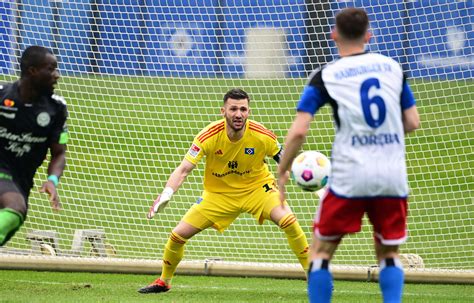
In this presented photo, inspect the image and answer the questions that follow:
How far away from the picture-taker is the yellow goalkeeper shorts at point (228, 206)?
8.73 meters

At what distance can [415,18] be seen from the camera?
10.8 metres

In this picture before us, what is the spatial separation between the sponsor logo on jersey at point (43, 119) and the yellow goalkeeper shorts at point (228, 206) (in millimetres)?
2307

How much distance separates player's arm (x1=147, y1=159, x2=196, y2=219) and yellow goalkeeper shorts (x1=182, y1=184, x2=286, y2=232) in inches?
16.5

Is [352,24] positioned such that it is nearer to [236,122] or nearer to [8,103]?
[8,103]

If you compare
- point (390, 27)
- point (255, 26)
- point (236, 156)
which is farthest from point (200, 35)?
point (236, 156)

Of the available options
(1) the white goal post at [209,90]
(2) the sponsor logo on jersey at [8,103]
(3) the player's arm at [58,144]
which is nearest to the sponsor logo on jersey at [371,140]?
(3) the player's arm at [58,144]

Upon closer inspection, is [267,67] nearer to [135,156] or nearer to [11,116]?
[135,156]

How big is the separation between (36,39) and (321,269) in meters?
6.68

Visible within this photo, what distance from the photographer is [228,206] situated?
884cm

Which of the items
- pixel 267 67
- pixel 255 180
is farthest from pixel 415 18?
pixel 255 180

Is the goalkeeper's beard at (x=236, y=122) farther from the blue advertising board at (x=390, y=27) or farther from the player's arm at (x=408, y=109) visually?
the player's arm at (x=408, y=109)

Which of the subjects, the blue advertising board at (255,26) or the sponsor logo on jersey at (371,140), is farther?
the blue advertising board at (255,26)

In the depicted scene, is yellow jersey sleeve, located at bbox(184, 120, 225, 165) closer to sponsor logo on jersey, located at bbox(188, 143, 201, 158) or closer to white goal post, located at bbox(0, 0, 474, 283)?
sponsor logo on jersey, located at bbox(188, 143, 201, 158)

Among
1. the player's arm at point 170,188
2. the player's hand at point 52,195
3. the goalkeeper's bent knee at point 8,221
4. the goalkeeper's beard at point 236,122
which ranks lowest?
the player's arm at point 170,188
